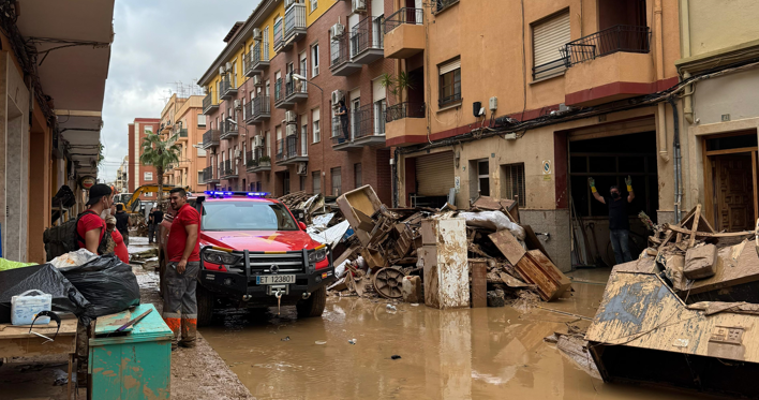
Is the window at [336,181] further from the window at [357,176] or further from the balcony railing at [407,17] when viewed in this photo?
the balcony railing at [407,17]

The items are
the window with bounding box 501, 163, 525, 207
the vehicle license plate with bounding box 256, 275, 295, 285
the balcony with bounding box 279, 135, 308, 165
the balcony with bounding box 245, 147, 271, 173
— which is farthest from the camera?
the balcony with bounding box 245, 147, 271, 173

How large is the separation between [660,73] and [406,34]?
899 cm

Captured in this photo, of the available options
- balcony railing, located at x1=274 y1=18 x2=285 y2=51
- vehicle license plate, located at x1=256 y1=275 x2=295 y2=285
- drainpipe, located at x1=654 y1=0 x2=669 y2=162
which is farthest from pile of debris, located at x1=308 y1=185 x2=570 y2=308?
balcony railing, located at x1=274 y1=18 x2=285 y2=51

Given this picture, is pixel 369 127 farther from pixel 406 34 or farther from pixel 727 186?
pixel 727 186

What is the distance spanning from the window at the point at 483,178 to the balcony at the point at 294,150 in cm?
1431

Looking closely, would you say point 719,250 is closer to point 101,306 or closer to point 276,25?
point 101,306

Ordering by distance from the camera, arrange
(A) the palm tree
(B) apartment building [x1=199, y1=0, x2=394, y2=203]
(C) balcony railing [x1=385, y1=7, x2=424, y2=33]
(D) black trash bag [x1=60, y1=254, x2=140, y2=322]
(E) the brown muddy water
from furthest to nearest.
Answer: (A) the palm tree, (B) apartment building [x1=199, y1=0, x2=394, y2=203], (C) balcony railing [x1=385, y1=7, x2=424, y2=33], (E) the brown muddy water, (D) black trash bag [x1=60, y1=254, x2=140, y2=322]

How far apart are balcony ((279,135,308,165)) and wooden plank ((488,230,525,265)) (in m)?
19.2

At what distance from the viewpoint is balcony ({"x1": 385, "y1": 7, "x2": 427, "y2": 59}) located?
59.8ft

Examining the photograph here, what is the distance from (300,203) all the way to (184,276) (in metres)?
15.5

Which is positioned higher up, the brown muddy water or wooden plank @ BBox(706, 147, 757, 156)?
wooden plank @ BBox(706, 147, 757, 156)

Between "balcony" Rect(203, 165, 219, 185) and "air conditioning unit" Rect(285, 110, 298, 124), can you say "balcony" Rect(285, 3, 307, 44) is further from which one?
"balcony" Rect(203, 165, 219, 185)

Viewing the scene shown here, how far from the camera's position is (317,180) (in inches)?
1145

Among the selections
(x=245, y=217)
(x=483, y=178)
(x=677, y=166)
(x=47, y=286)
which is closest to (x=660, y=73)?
(x=677, y=166)
